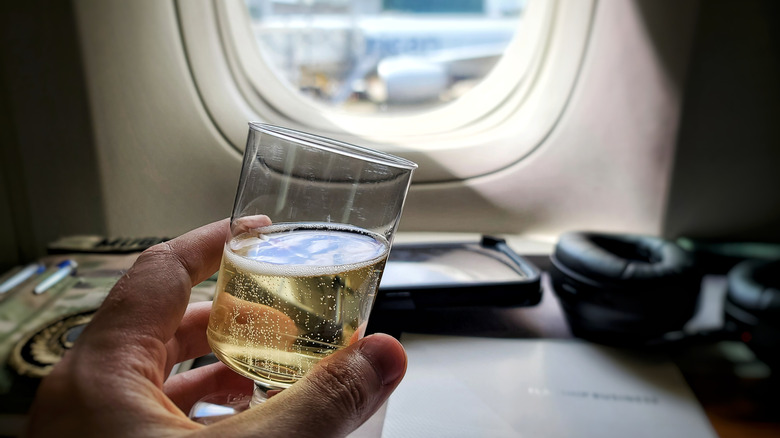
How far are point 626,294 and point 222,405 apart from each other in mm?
720

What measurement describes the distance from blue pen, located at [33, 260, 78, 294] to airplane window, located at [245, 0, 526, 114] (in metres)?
0.69

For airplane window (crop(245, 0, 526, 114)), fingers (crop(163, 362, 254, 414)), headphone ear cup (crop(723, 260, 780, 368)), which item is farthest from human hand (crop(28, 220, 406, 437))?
airplane window (crop(245, 0, 526, 114))

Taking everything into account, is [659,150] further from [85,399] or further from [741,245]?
[85,399]

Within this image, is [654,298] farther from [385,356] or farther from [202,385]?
[202,385]

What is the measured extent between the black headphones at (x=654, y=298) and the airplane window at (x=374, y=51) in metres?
0.72

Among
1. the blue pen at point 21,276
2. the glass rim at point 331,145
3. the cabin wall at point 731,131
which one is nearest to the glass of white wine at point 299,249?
the glass rim at point 331,145

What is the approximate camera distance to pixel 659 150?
4.54 feet

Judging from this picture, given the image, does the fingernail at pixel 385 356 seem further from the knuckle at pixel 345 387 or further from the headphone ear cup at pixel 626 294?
the headphone ear cup at pixel 626 294

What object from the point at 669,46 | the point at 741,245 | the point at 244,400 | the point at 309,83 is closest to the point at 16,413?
the point at 244,400

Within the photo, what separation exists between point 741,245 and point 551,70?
0.73m

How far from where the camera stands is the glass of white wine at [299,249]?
48cm

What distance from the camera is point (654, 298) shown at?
934mm

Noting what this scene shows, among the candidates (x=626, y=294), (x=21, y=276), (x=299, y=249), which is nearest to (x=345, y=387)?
(x=299, y=249)

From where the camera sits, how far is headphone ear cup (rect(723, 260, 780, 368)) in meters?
0.87
